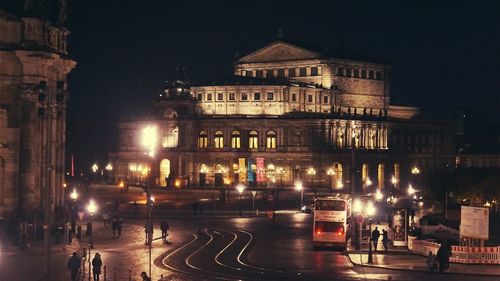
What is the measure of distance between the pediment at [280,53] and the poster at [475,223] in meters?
125

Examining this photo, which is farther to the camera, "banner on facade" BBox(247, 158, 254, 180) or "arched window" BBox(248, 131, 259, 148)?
"arched window" BBox(248, 131, 259, 148)

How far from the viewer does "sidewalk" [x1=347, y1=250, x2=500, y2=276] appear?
59719 millimetres

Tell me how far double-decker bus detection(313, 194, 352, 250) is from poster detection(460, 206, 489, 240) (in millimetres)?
10762

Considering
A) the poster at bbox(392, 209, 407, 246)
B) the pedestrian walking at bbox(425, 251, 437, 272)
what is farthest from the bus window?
the pedestrian walking at bbox(425, 251, 437, 272)

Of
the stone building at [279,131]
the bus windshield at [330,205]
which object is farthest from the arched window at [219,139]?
the bus windshield at [330,205]

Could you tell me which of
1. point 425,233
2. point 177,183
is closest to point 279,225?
point 425,233

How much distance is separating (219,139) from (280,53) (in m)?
24.2

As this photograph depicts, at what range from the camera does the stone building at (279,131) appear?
170 m

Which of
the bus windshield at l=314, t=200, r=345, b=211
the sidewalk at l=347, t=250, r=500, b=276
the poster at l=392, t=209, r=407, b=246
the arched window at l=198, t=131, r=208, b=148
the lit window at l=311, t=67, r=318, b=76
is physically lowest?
the sidewalk at l=347, t=250, r=500, b=276

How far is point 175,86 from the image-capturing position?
579 ft

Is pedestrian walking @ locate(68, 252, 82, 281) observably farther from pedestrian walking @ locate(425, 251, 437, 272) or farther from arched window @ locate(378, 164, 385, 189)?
arched window @ locate(378, 164, 385, 189)

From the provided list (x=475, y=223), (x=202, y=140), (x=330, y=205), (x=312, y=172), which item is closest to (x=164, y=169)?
(x=202, y=140)

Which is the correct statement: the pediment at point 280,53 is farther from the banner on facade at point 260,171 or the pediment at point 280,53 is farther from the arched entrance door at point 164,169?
the banner on facade at point 260,171

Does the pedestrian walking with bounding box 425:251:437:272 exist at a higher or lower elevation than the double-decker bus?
lower
